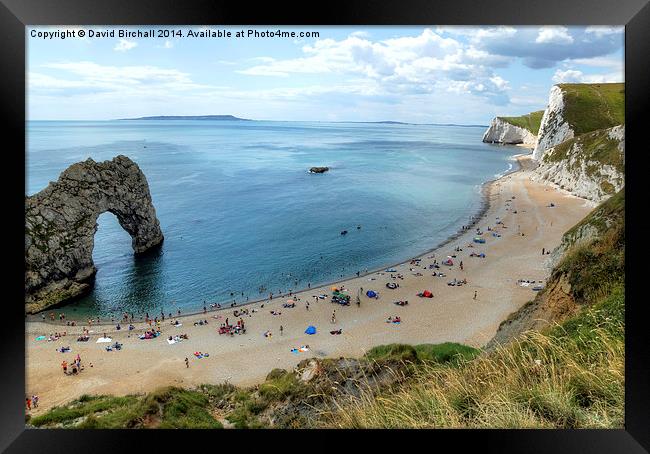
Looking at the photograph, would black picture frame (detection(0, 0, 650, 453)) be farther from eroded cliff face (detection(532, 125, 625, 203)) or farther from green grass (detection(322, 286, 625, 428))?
eroded cliff face (detection(532, 125, 625, 203))

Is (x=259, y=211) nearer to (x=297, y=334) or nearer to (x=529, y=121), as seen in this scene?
(x=297, y=334)

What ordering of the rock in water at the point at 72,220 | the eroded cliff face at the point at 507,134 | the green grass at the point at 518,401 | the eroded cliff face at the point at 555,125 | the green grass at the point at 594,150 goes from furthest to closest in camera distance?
1. the eroded cliff face at the point at 507,134
2. the eroded cliff face at the point at 555,125
3. the green grass at the point at 594,150
4. the rock in water at the point at 72,220
5. the green grass at the point at 518,401

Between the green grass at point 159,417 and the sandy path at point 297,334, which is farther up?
the green grass at point 159,417

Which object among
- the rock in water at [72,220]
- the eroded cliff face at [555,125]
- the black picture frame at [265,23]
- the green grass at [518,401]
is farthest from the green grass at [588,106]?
the green grass at [518,401]

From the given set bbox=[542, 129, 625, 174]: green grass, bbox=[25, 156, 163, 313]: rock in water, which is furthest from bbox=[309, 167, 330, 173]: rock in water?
bbox=[25, 156, 163, 313]: rock in water

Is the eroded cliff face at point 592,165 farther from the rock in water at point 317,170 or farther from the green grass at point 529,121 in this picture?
the green grass at point 529,121

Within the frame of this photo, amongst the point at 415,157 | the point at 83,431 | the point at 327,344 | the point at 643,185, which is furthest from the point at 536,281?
the point at 415,157

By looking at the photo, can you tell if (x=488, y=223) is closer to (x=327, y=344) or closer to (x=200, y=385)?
(x=327, y=344)
